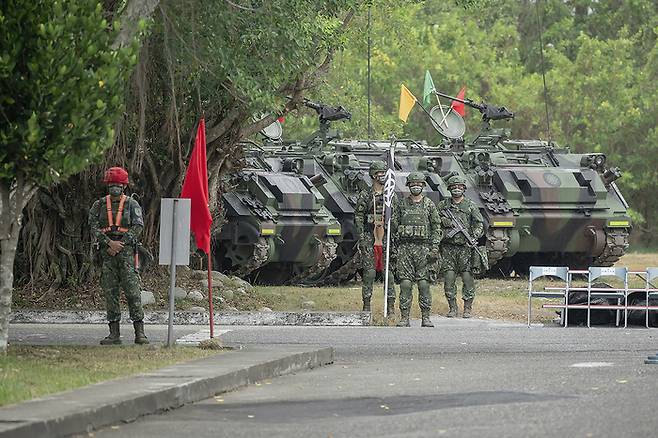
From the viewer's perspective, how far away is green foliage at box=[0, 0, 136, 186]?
14.5 meters

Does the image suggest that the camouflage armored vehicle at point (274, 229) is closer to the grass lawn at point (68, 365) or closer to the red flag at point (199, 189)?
the red flag at point (199, 189)

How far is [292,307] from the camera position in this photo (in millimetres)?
25297

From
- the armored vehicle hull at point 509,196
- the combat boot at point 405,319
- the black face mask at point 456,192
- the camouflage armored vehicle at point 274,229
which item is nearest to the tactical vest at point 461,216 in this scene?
the black face mask at point 456,192

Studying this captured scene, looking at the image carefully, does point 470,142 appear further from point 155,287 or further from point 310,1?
point 310,1

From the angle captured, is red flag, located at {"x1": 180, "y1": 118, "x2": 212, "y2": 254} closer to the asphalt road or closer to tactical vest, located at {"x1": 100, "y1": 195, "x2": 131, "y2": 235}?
tactical vest, located at {"x1": 100, "y1": 195, "x2": 131, "y2": 235}

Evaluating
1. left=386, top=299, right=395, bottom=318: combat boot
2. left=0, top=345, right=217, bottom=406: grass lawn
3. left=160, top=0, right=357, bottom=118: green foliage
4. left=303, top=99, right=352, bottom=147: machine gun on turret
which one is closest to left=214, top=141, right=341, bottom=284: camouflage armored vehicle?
left=303, top=99, right=352, bottom=147: machine gun on turret

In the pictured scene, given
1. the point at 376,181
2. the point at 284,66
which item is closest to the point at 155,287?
the point at 376,181

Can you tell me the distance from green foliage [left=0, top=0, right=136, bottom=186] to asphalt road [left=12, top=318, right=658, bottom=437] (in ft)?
8.34

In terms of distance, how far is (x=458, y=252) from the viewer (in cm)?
2578

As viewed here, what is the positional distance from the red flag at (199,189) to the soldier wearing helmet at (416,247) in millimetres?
4974

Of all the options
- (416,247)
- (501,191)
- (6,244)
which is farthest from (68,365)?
(501,191)

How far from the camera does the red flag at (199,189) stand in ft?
56.9

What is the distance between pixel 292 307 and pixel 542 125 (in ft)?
124

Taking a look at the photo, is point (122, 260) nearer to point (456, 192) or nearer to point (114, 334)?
point (114, 334)
